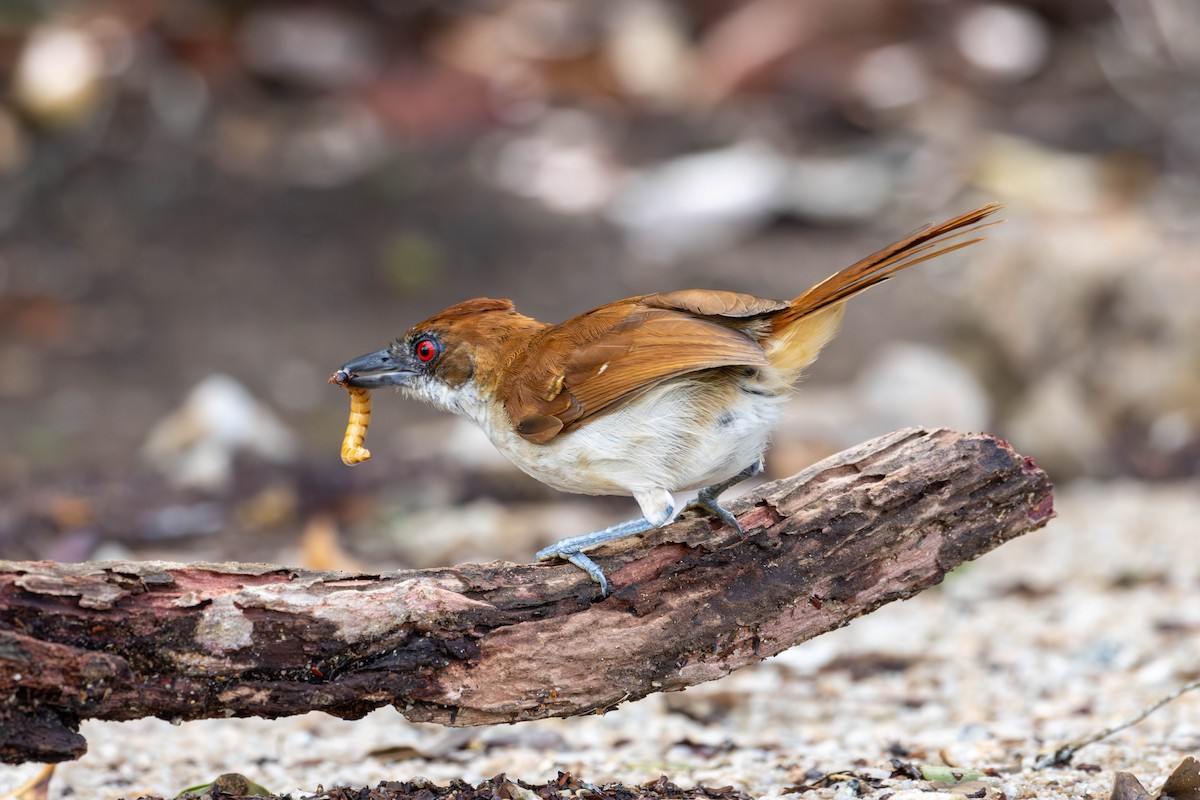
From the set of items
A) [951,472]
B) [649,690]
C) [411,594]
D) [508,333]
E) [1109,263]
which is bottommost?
[649,690]

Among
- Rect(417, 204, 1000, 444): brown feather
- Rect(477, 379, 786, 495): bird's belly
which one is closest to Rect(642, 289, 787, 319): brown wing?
Rect(417, 204, 1000, 444): brown feather

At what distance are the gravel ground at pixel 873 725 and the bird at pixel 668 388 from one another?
83 cm

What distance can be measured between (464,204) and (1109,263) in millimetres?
5888

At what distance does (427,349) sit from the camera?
4090 mm

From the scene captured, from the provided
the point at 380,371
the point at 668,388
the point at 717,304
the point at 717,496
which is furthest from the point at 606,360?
the point at 380,371

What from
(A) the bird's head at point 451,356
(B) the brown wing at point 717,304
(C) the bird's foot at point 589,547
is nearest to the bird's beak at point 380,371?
(A) the bird's head at point 451,356

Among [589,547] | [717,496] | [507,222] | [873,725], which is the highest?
[507,222]

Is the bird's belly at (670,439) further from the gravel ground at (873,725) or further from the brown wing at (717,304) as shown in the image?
the gravel ground at (873,725)

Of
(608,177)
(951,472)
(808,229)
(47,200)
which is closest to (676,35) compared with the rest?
(608,177)

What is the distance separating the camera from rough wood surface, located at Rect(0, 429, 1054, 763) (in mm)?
2889

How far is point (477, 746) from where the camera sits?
4.29 meters

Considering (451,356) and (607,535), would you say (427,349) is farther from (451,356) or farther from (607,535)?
(607,535)

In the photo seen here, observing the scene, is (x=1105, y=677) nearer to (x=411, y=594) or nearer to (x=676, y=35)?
(x=411, y=594)

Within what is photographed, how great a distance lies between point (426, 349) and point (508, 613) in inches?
44.4
